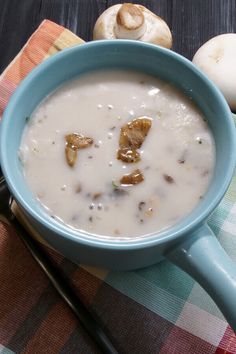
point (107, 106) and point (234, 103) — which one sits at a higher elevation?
point (107, 106)

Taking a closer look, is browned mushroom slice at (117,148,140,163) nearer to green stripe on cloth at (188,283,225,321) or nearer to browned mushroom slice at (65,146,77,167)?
browned mushroom slice at (65,146,77,167)

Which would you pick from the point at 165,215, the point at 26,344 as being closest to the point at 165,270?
the point at 165,215

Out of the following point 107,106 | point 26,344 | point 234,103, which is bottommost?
point 26,344

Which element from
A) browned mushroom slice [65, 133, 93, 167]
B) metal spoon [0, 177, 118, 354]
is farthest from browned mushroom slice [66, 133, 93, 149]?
metal spoon [0, 177, 118, 354]

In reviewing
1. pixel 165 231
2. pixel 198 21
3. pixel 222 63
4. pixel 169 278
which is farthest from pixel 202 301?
pixel 198 21

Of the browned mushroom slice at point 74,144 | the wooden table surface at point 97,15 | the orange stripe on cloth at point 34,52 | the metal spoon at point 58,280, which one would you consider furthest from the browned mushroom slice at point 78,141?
the wooden table surface at point 97,15

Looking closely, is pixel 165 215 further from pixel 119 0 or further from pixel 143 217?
pixel 119 0
